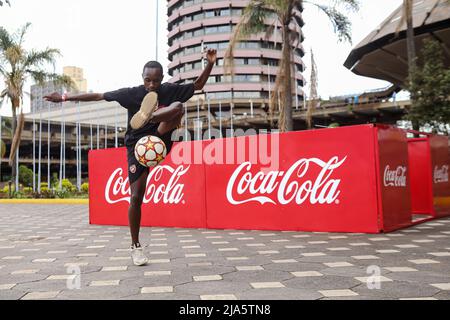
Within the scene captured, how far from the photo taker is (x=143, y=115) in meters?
3.83

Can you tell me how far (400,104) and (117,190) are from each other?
3881 cm

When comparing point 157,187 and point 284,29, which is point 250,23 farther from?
point 157,187

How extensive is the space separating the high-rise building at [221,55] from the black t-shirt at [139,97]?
65404 mm

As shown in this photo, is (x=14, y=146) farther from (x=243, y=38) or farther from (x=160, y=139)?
(x=160, y=139)

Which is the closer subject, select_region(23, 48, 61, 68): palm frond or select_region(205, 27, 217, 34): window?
select_region(23, 48, 61, 68): palm frond

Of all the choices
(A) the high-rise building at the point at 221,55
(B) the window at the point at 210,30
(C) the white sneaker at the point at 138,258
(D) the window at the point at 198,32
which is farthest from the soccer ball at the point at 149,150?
(D) the window at the point at 198,32

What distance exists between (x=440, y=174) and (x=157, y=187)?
5507 mm

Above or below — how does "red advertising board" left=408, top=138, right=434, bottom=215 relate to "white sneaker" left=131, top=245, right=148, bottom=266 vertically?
above

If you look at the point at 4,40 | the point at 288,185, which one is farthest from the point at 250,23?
the point at 4,40

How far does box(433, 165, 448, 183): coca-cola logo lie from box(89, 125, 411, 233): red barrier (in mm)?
1534

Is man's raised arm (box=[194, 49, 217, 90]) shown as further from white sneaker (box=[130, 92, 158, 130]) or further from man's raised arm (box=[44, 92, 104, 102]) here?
man's raised arm (box=[44, 92, 104, 102])

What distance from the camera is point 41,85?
22.1 m

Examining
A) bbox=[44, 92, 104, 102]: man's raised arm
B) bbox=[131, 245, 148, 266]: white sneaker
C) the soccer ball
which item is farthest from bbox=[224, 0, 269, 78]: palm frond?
bbox=[131, 245, 148, 266]: white sneaker

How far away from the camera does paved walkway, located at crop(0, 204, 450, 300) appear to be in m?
2.82
